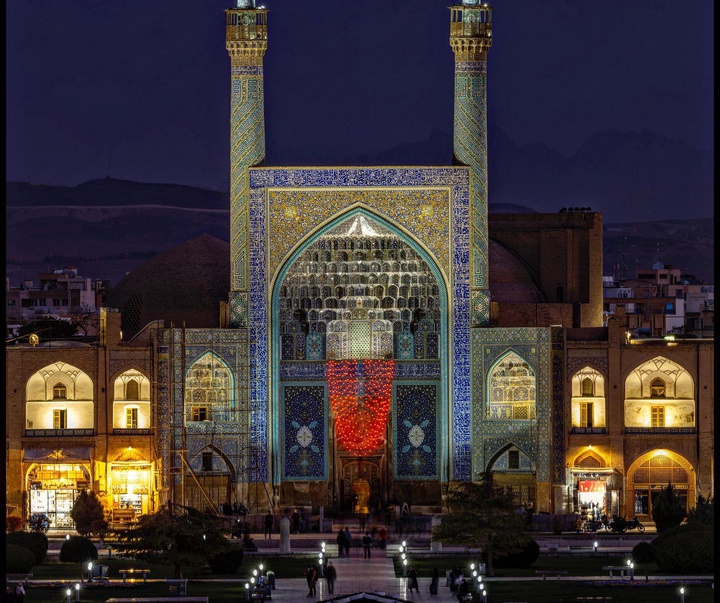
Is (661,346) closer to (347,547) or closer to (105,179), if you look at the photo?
(347,547)

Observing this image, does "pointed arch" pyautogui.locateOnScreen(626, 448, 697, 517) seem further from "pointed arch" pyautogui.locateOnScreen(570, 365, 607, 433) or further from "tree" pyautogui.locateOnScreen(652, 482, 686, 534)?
"tree" pyautogui.locateOnScreen(652, 482, 686, 534)

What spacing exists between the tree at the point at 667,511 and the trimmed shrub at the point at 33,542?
41.8 ft

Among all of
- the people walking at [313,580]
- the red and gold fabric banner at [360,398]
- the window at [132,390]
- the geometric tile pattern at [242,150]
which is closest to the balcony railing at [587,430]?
the red and gold fabric banner at [360,398]

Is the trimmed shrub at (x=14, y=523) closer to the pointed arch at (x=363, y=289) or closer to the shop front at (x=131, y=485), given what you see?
the shop front at (x=131, y=485)

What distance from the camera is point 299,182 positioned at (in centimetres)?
3612

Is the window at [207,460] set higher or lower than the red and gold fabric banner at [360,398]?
lower

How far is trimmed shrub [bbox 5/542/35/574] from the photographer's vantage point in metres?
27.6

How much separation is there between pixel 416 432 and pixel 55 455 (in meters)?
7.96

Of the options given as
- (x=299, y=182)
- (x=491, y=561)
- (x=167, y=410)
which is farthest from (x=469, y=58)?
(x=491, y=561)

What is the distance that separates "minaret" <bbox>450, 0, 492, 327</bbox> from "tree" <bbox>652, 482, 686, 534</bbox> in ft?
17.5

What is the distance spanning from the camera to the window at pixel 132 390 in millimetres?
36750

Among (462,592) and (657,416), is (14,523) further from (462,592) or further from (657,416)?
(657,416)

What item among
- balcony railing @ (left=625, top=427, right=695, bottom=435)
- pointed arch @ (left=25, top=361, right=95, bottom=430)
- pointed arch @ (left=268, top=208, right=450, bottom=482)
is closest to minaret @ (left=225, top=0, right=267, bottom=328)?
pointed arch @ (left=268, top=208, right=450, bottom=482)

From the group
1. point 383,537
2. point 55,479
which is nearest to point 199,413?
point 55,479
